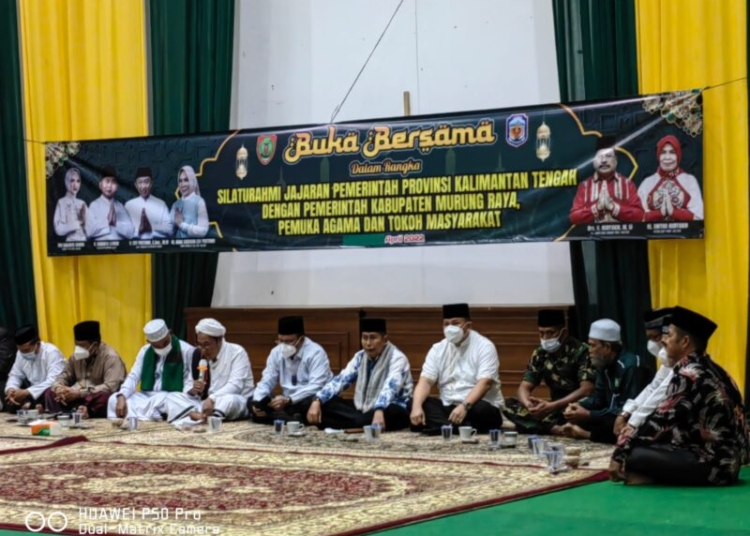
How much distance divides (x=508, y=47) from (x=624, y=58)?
108cm

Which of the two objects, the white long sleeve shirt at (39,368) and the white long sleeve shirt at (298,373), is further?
the white long sleeve shirt at (39,368)

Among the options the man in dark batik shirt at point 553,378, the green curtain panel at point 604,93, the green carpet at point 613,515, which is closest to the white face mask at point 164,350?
the man in dark batik shirt at point 553,378

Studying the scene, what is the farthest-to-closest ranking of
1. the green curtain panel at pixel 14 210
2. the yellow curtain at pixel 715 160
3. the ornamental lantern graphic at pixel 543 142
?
the green curtain panel at pixel 14 210, the ornamental lantern graphic at pixel 543 142, the yellow curtain at pixel 715 160

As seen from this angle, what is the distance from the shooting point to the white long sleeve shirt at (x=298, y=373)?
761 centimetres

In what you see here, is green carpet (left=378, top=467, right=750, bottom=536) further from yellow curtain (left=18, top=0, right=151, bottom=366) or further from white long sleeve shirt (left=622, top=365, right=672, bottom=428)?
yellow curtain (left=18, top=0, right=151, bottom=366)

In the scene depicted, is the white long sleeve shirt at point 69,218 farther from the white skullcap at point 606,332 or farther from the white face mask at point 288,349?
the white skullcap at point 606,332

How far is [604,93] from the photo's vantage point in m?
7.91

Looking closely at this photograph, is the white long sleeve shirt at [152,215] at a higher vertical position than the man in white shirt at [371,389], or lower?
higher

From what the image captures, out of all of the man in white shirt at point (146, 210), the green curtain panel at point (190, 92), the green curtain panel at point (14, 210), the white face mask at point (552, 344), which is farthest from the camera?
the green curtain panel at point (14, 210)

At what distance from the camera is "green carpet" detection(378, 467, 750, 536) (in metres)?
3.89

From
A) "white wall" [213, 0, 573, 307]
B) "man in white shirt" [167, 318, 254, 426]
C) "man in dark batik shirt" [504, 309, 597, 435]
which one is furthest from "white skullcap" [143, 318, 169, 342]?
"man in dark batik shirt" [504, 309, 597, 435]

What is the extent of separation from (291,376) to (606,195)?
225cm

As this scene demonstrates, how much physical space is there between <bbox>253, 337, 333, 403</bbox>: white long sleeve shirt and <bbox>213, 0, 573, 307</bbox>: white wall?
143cm

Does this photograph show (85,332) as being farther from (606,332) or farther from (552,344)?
(606,332)
